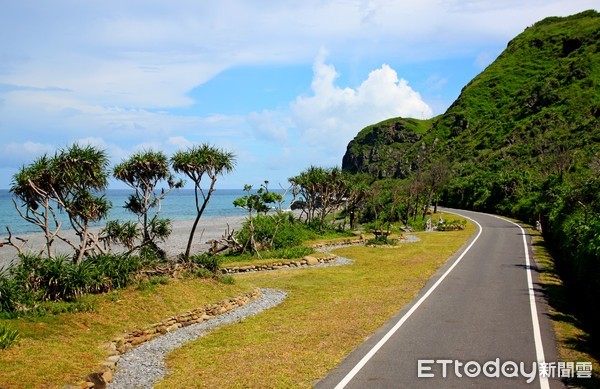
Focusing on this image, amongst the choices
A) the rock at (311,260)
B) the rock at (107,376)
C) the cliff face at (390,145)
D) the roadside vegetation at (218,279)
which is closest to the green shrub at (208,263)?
the roadside vegetation at (218,279)

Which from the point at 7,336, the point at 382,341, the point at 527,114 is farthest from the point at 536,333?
the point at 527,114

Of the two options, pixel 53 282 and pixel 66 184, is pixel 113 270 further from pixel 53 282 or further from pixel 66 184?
pixel 66 184

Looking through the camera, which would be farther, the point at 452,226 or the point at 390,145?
the point at 390,145

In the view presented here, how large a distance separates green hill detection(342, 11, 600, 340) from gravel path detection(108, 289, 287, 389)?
11.6 meters

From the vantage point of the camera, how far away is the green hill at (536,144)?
25.4 meters

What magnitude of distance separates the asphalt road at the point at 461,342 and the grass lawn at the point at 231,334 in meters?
0.72

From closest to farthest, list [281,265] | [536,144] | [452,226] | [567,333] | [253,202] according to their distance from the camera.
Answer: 1. [567,333]
2. [281,265]
3. [253,202]
4. [452,226]
5. [536,144]

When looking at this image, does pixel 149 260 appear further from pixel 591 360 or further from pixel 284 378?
pixel 591 360

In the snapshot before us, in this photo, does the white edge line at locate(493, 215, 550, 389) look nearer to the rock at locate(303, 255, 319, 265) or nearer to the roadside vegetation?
the roadside vegetation

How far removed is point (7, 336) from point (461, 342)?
11352mm

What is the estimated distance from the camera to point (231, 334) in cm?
1399

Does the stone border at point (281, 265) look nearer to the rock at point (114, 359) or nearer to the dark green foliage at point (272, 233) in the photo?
the dark green foliage at point (272, 233)

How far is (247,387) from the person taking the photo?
9.55 meters

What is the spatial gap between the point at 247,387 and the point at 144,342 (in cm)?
548
